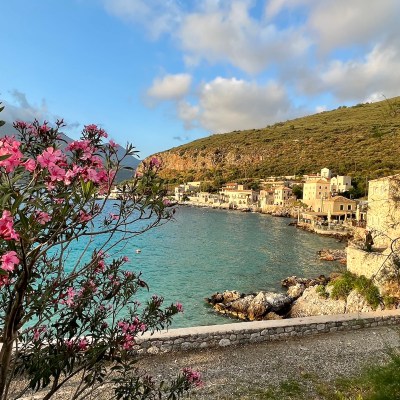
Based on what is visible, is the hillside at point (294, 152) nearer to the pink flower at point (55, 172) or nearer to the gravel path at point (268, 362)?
the gravel path at point (268, 362)

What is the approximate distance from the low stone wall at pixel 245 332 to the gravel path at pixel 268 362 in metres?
0.14

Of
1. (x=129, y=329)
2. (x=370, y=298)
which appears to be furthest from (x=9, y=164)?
(x=370, y=298)

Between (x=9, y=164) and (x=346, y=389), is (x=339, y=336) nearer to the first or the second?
(x=346, y=389)

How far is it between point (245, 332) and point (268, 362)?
2.98 ft

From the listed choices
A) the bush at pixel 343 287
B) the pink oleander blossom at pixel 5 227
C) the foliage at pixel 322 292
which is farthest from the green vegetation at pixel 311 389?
the foliage at pixel 322 292

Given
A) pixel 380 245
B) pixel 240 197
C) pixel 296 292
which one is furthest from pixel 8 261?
pixel 240 197

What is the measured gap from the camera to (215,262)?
27047mm

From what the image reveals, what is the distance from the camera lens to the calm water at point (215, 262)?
19.0 meters

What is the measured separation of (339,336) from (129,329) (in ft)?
20.6

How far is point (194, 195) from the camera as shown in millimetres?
95750

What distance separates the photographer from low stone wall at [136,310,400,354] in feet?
22.6

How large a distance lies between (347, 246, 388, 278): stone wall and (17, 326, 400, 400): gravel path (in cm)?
627

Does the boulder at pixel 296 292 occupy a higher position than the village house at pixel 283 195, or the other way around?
the village house at pixel 283 195

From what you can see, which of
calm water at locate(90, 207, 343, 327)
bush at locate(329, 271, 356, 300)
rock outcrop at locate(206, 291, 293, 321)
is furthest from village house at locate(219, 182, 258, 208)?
bush at locate(329, 271, 356, 300)
